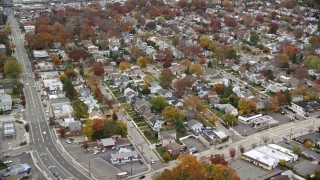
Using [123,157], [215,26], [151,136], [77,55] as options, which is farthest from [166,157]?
[215,26]

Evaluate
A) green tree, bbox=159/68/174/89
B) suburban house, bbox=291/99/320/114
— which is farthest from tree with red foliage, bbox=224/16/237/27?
suburban house, bbox=291/99/320/114

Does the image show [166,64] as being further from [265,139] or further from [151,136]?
[265,139]

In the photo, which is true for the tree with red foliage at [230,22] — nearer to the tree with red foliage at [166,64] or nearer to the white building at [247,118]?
the tree with red foliage at [166,64]

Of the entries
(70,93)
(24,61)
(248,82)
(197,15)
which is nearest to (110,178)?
(70,93)

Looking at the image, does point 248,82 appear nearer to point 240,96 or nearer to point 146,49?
point 240,96

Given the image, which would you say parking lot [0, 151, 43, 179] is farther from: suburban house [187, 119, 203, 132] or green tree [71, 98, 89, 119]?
suburban house [187, 119, 203, 132]

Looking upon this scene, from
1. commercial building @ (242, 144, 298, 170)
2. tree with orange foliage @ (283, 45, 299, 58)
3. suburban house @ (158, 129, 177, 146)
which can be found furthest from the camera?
tree with orange foliage @ (283, 45, 299, 58)
